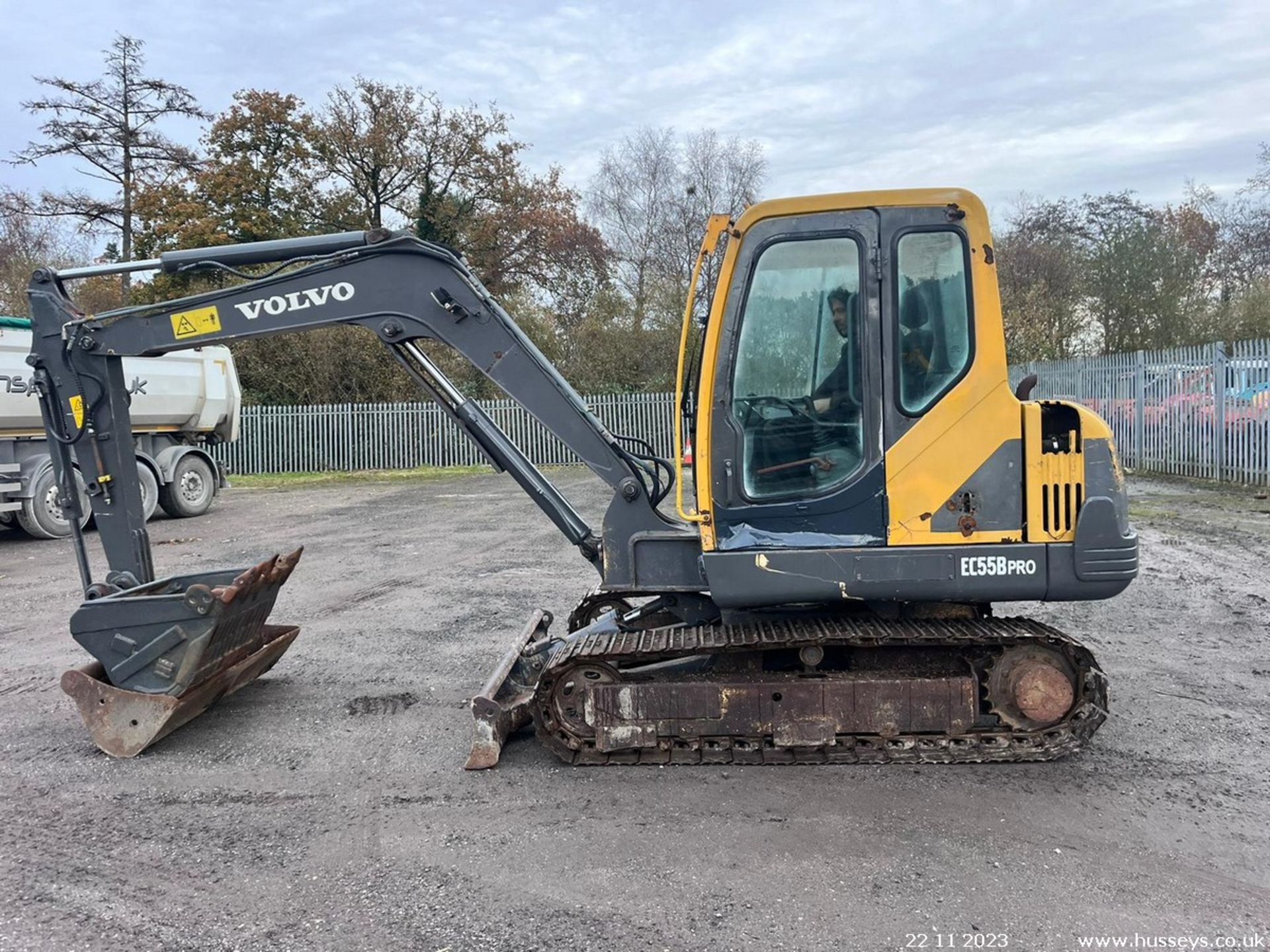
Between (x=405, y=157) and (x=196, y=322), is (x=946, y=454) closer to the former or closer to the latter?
(x=196, y=322)

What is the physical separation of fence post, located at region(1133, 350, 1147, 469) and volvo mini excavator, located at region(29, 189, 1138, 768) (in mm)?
14030

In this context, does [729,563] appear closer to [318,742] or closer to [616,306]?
[318,742]

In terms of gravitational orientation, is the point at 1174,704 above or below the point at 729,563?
below

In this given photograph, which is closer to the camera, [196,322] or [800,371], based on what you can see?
[800,371]

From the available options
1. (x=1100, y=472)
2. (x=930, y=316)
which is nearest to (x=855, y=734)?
(x=1100, y=472)

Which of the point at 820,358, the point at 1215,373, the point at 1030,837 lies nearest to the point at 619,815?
the point at 1030,837

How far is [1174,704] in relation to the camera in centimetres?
491

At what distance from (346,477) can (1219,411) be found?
17.3m

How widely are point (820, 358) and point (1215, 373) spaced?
1331cm

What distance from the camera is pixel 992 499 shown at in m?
4.02

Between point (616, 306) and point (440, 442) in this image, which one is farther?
point (616, 306)

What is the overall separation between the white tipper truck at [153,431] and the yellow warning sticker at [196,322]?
7.04 metres

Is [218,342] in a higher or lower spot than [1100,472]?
higher

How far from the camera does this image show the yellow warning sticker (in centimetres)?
473
